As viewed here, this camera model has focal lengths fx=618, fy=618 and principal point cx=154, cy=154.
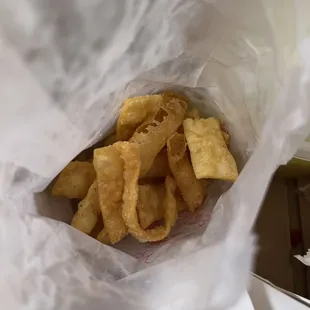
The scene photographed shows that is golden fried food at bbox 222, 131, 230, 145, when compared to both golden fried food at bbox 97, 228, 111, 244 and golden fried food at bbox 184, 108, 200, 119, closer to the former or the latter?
golden fried food at bbox 184, 108, 200, 119

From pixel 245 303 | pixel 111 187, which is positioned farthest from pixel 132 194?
pixel 245 303

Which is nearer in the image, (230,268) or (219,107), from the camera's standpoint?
(230,268)

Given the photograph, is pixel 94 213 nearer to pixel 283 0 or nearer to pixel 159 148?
pixel 159 148

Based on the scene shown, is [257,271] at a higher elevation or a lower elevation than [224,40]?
lower

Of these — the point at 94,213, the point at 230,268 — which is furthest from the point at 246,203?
the point at 94,213

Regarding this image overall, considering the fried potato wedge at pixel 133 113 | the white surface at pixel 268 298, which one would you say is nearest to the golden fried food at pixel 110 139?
the fried potato wedge at pixel 133 113

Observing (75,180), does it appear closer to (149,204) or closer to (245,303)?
(149,204)

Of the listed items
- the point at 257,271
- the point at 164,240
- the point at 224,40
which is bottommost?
the point at 257,271
